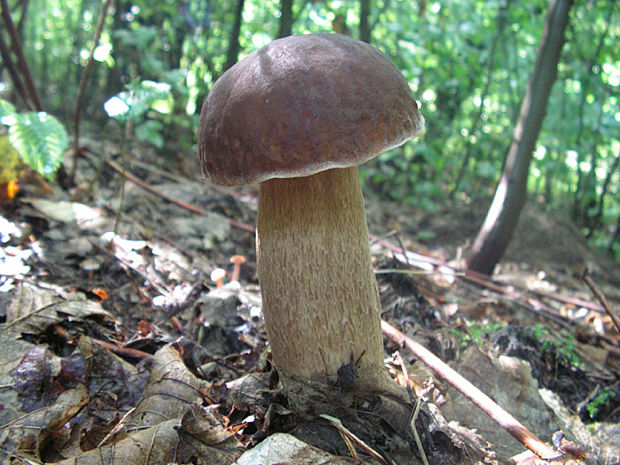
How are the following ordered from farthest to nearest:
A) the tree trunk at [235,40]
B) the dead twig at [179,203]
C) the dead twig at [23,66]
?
1. the tree trunk at [235,40]
2. the dead twig at [179,203]
3. the dead twig at [23,66]

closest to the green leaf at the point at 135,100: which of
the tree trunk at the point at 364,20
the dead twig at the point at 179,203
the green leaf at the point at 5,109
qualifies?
the green leaf at the point at 5,109

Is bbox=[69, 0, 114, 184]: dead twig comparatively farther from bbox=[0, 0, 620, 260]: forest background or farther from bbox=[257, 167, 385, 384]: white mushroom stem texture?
bbox=[257, 167, 385, 384]: white mushroom stem texture

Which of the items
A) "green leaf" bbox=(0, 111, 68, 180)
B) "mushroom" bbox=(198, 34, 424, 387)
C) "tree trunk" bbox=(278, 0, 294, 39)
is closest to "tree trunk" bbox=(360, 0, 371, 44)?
"tree trunk" bbox=(278, 0, 294, 39)

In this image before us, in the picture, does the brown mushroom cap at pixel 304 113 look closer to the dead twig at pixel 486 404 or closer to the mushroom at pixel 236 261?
the dead twig at pixel 486 404

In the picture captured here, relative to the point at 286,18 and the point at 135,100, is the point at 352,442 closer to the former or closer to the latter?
the point at 135,100

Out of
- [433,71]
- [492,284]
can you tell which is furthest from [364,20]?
[492,284]

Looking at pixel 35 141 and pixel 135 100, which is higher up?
pixel 135 100
